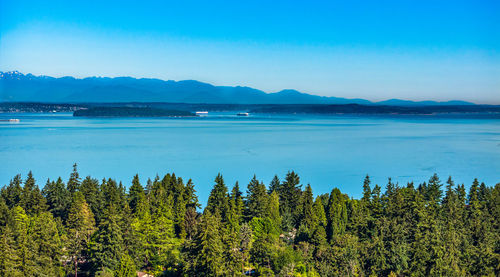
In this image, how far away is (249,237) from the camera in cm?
2544

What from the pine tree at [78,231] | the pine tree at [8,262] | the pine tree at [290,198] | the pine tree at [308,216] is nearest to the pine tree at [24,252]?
the pine tree at [8,262]

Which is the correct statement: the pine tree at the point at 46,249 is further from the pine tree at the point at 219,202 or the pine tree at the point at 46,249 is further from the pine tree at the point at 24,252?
the pine tree at the point at 219,202

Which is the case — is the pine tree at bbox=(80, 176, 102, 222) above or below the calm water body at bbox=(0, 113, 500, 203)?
above

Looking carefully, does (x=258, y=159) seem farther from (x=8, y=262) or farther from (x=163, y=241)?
(x=8, y=262)

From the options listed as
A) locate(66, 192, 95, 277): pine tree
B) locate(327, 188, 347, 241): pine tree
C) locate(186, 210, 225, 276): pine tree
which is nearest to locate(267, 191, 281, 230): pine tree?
locate(327, 188, 347, 241): pine tree

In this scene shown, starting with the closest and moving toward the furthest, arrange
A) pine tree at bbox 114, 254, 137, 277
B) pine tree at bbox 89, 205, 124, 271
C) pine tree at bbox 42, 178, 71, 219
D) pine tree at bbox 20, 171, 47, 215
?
pine tree at bbox 114, 254, 137, 277
pine tree at bbox 89, 205, 124, 271
pine tree at bbox 20, 171, 47, 215
pine tree at bbox 42, 178, 71, 219

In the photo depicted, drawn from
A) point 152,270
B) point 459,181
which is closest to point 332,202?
point 152,270

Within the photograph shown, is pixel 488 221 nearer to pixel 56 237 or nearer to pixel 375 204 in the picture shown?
pixel 375 204

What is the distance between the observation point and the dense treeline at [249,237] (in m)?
21.7

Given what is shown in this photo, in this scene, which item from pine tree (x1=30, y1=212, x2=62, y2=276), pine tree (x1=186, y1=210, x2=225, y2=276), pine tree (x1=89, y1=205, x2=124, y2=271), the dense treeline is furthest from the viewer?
pine tree (x1=89, y1=205, x2=124, y2=271)

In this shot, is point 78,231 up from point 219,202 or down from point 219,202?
down

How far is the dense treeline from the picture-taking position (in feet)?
71.3

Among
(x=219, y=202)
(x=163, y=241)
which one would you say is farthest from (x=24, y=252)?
(x=219, y=202)

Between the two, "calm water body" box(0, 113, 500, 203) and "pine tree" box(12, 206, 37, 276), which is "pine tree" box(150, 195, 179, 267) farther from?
"calm water body" box(0, 113, 500, 203)
